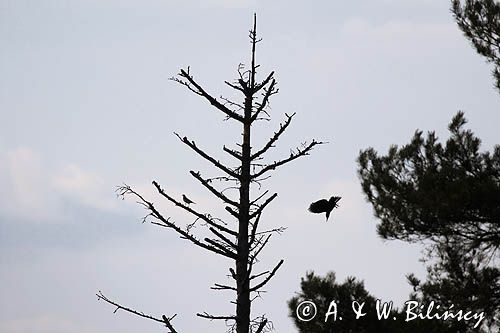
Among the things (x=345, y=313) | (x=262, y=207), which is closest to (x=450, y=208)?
(x=345, y=313)

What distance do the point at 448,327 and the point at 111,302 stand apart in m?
6.17

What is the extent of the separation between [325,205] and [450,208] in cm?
515

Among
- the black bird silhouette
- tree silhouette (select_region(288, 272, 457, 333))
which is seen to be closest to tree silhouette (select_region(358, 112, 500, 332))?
tree silhouette (select_region(288, 272, 457, 333))

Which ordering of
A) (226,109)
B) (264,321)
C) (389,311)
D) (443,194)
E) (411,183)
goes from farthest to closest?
(411,183), (443,194), (389,311), (226,109), (264,321)

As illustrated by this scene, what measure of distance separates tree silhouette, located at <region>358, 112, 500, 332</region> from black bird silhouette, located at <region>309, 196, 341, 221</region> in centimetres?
482

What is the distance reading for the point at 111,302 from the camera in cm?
713

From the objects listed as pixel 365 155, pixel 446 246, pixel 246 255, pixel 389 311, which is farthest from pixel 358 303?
pixel 246 255

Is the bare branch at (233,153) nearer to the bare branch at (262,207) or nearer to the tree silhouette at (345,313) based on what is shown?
the bare branch at (262,207)

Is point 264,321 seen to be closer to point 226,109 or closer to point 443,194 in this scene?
point 226,109

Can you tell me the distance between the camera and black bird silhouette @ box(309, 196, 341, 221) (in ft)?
26.2

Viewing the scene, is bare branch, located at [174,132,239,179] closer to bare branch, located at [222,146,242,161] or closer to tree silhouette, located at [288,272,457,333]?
bare branch, located at [222,146,242,161]

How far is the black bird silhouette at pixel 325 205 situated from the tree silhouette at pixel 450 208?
4.82 metres

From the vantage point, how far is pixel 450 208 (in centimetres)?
1267

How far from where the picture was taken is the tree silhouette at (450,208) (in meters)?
12.4
